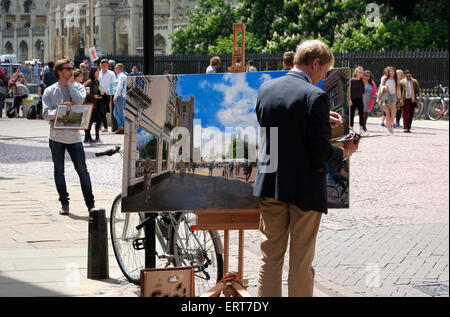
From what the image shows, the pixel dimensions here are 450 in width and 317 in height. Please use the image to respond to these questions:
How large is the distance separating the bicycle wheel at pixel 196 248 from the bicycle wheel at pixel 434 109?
21.3 meters

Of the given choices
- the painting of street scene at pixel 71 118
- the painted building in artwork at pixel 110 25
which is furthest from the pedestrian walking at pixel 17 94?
the painted building in artwork at pixel 110 25

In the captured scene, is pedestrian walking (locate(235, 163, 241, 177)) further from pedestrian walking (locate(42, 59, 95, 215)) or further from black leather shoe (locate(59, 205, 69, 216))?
black leather shoe (locate(59, 205, 69, 216))

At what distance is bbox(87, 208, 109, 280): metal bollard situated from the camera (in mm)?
6465

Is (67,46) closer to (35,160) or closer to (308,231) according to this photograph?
(35,160)

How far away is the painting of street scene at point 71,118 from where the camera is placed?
910 centimetres

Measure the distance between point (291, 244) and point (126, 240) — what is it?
198 cm

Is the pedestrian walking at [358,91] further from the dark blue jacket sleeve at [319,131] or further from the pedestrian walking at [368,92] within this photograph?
the dark blue jacket sleeve at [319,131]

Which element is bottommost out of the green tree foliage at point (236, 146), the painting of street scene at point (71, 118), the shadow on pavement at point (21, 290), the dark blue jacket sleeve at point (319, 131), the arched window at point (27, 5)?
the shadow on pavement at point (21, 290)

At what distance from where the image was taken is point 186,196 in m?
5.18

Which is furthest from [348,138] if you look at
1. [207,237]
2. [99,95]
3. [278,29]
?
[278,29]

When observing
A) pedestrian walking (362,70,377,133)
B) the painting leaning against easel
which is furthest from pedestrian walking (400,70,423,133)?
the painting leaning against easel

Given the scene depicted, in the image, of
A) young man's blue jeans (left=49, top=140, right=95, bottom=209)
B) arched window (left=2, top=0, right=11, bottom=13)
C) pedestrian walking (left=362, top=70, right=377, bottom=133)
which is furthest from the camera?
arched window (left=2, top=0, right=11, bottom=13)

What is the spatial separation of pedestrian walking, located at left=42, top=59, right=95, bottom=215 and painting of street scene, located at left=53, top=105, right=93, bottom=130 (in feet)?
0.27
